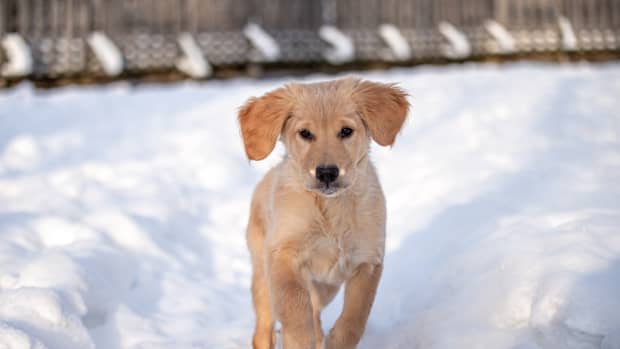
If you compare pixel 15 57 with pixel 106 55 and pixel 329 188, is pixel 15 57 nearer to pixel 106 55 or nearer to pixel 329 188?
pixel 106 55

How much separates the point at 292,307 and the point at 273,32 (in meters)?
9.57

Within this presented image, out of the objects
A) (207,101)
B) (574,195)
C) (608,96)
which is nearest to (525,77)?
(608,96)

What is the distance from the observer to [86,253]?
4.46m

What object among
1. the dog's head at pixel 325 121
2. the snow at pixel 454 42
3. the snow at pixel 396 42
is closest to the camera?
the dog's head at pixel 325 121

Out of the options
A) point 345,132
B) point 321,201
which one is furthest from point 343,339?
point 345,132

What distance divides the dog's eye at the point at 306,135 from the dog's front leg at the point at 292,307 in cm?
54

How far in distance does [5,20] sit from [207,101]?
3.64m

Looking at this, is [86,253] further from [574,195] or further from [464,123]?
[464,123]

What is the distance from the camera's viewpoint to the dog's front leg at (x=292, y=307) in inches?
125

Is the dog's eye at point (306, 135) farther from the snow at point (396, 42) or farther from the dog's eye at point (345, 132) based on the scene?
the snow at point (396, 42)

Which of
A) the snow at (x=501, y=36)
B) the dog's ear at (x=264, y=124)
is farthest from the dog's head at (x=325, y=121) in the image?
the snow at (x=501, y=36)

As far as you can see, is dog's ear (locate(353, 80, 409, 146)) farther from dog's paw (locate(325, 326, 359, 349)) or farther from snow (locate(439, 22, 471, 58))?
snow (locate(439, 22, 471, 58))

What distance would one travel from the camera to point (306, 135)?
3.39 m

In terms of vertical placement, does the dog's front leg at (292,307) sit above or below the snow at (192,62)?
above
